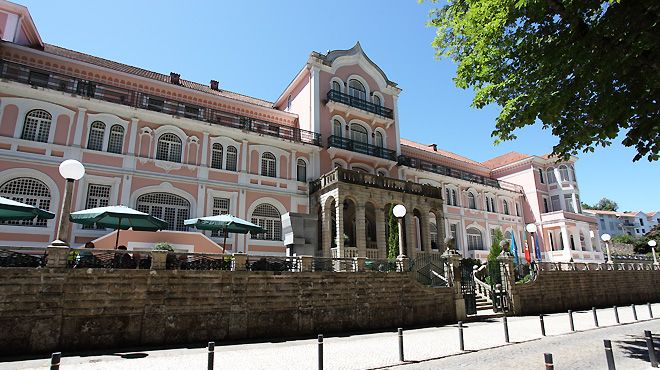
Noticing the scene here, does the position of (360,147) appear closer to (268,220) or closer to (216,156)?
(268,220)

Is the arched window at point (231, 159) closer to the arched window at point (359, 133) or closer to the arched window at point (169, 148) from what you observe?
the arched window at point (169, 148)

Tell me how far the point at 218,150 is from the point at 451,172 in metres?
21.4

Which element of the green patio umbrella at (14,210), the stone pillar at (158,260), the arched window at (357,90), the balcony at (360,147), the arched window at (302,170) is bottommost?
the stone pillar at (158,260)

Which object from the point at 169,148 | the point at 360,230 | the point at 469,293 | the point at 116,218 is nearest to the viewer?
the point at 116,218

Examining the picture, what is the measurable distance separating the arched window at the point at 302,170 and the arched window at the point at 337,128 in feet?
11.5

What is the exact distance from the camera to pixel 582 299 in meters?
22.1

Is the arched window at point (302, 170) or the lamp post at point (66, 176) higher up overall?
the arched window at point (302, 170)

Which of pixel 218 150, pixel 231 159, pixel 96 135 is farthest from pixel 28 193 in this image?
pixel 231 159

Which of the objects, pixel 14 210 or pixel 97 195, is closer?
pixel 14 210

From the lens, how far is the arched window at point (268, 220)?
20562mm

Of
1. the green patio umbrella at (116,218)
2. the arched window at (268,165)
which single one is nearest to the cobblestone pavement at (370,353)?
the green patio umbrella at (116,218)

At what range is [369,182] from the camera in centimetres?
2139

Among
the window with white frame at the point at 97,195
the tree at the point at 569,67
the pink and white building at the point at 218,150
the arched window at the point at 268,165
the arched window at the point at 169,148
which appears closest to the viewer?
the tree at the point at 569,67

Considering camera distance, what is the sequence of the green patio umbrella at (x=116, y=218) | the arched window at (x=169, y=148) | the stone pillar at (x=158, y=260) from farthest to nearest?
the arched window at (x=169, y=148) < the green patio umbrella at (x=116, y=218) < the stone pillar at (x=158, y=260)
